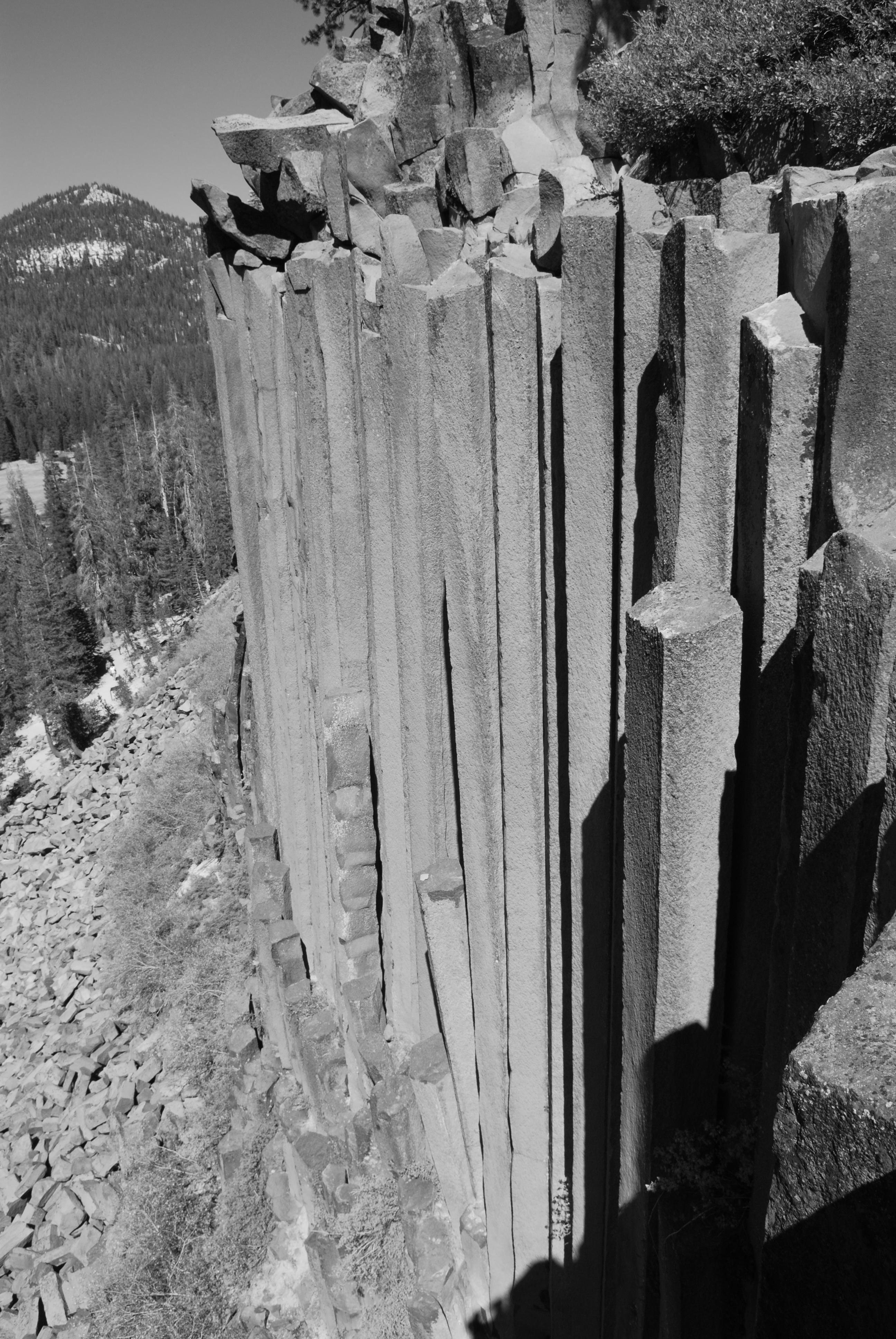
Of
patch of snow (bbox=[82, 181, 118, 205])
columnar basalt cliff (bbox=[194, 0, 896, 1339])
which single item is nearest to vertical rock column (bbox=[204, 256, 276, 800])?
columnar basalt cliff (bbox=[194, 0, 896, 1339])

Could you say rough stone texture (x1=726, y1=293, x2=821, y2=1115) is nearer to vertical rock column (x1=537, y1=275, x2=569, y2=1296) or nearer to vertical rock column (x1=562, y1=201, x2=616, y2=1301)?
vertical rock column (x1=562, y1=201, x2=616, y2=1301)

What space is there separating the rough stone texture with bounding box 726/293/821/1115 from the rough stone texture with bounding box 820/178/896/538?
88 millimetres

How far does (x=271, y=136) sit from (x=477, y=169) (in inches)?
81.3

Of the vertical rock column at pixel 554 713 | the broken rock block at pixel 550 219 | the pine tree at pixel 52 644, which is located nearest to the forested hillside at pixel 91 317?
the pine tree at pixel 52 644

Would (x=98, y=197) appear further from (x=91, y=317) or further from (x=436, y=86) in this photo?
(x=436, y=86)

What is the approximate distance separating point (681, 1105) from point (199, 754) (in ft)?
40.8

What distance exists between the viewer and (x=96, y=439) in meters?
81.9

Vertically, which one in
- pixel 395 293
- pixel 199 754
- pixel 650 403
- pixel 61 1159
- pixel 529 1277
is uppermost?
pixel 395 293

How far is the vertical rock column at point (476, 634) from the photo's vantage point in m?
3.61

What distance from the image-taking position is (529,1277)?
15.2 ft

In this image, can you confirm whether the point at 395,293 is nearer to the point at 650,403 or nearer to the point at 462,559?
the point at 462,559

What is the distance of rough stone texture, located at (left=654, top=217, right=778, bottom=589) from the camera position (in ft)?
7.91

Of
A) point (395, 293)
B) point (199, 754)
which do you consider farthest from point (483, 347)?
point (199, 754)

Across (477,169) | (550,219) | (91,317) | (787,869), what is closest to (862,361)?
(787,869)
